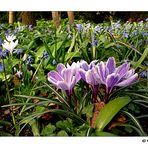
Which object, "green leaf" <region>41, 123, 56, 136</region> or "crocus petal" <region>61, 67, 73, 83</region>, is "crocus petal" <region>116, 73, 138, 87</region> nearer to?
"crocus petal" <region>61, 67, 73, 83</region>

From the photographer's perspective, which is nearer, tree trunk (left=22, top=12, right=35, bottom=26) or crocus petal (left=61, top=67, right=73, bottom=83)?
crocus petal (left=61, top=67, right=73, bottom=83)

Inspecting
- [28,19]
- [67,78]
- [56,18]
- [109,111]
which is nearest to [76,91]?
[67,78]

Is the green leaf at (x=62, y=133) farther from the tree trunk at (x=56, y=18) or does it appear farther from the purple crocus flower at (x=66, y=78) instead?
the tree trunk at (x=56, y=18)

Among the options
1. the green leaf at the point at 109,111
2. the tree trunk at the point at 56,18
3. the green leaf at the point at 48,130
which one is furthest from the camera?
the tree trunk at the point at 56,18

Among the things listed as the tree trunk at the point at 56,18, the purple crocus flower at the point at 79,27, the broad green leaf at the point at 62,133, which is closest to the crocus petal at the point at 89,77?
the broad green leaf at the point at 62,133

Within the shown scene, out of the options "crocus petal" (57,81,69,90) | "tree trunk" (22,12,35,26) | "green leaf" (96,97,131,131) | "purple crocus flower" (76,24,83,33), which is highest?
"tree trunk" (22,12,35,26)

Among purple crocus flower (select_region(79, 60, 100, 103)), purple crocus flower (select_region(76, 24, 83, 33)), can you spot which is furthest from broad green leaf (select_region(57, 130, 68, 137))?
purple crocus flower (select_region(76, 24, 83, 33))
